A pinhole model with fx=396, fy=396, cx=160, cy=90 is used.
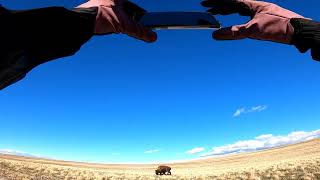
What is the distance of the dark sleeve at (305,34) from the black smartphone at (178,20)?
0.57 m

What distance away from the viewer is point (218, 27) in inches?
115

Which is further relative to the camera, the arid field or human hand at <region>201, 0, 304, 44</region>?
the arid field

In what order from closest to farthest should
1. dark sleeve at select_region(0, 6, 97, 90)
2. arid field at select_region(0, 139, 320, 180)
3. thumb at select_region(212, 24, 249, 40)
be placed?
dark sleeve at select_region(0, 6, 97, 90), thumb at select_region(212, 24, 249, 40), arid field at select_region(0, 139, 320, 180)

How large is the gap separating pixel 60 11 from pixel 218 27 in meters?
1.17

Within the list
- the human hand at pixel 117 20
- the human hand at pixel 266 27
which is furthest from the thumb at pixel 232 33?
the human hand at pixel 117 20

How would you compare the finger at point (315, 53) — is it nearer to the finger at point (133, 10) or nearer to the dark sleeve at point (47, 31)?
the finger at point (133, 10)

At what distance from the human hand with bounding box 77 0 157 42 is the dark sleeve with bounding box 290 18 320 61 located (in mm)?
1042

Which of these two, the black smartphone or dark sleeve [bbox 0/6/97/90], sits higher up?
the black smartphone

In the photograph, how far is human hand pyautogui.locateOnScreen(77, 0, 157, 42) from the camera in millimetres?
2457

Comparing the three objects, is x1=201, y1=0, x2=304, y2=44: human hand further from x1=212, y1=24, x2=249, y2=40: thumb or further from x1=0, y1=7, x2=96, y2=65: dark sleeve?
x1=0, y1=7, x2=96, y2=65: dark sleeve

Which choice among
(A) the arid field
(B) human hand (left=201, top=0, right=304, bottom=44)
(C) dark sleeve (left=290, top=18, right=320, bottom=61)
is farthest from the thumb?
(A) the arid field

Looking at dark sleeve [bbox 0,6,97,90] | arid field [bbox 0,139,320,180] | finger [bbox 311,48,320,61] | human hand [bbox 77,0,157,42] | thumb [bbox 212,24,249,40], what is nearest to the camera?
dark sleeve [bbox 0,6,97,90]

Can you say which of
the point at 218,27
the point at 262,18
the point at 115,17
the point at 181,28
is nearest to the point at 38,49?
the point at 115,17

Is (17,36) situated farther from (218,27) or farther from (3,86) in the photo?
(218,27)
